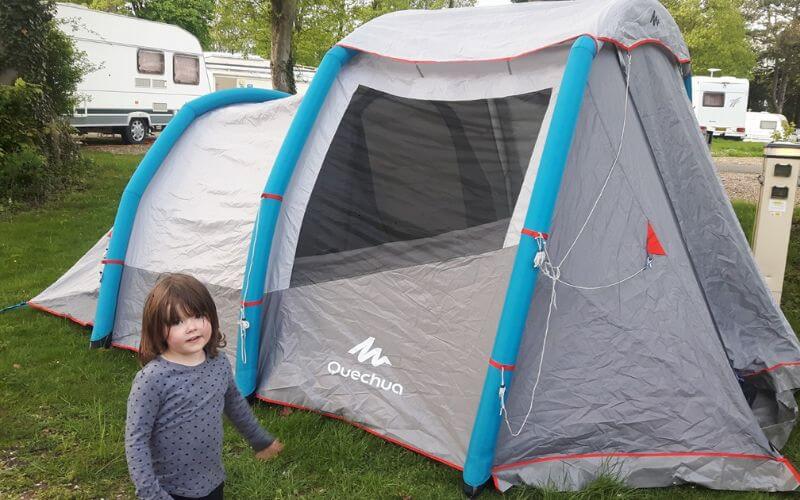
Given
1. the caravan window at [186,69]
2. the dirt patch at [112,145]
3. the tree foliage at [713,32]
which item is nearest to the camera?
the dirt patch at [112,145]

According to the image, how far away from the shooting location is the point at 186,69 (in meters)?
17.7

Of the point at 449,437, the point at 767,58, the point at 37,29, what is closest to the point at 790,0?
the point at 767,58

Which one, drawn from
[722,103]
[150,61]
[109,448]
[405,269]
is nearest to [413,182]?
[405,269]

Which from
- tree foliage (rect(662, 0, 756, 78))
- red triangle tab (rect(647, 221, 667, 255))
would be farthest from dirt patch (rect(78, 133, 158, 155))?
tree foliage (rect(662, 0, 756, 78))

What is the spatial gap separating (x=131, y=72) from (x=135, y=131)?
1.49m

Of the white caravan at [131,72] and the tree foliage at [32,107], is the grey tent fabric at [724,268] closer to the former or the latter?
the tree foliage at [32,107]

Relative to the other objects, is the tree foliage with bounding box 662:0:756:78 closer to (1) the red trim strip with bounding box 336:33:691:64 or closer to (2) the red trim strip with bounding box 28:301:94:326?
(1) the red trim strip with bounding box 336:33:691:64

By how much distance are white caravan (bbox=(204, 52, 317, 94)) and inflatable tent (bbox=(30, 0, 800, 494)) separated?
775 inches

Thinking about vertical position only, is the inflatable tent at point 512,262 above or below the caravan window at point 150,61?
below

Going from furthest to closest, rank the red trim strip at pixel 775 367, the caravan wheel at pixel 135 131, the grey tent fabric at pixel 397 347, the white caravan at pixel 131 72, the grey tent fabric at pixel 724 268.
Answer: the caravan wheel at pixel 135 131
the white caravan at pixel 131 72
the red trim strip at pixel 775 367
the grey tent fabric at pixel 724 268
the grey tent fabric at pixel 397 347

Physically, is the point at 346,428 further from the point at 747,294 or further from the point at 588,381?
the point at 747,294

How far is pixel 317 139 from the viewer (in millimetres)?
3939

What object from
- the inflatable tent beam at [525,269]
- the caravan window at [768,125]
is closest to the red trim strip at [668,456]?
the inflatable tent beam at [525,269]

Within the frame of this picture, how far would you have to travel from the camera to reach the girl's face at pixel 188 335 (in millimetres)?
1954
